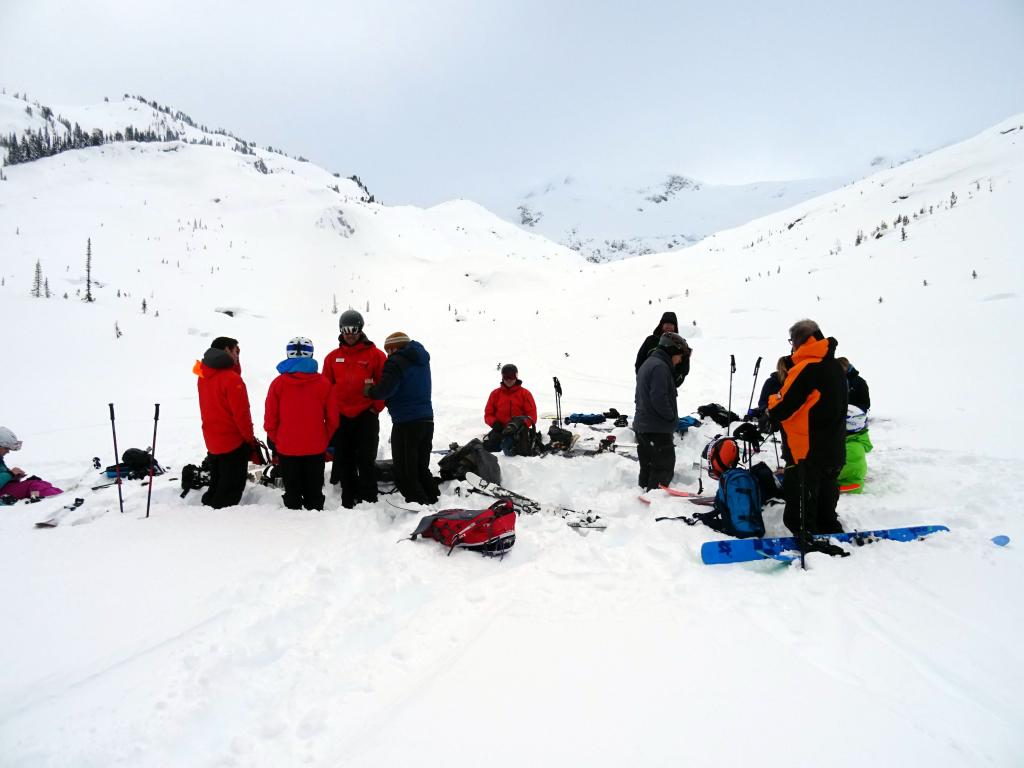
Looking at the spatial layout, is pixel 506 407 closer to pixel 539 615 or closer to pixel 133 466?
pixel 539 615

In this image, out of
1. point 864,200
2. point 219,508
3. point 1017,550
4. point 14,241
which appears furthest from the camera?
point 864,200

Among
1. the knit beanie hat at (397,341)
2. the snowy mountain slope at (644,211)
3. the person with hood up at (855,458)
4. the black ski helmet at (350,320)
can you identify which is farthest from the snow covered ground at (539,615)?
the snowy mountain slope at (644,211)

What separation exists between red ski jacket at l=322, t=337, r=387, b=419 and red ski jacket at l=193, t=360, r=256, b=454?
0.83m

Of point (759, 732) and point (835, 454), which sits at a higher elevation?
point (835, 454)

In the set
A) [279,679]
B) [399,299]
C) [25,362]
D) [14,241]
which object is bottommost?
[279,679]

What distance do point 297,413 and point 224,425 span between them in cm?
83

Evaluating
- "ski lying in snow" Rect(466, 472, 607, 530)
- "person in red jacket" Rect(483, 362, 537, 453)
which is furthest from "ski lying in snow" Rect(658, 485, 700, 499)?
"person in red jacket" Rect(483, 362, 537, 453)

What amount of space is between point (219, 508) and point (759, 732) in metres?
4.80

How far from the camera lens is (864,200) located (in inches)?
862

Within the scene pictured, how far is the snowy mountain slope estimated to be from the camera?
9688cm

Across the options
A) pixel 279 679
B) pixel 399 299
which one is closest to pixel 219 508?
pixel 279 679

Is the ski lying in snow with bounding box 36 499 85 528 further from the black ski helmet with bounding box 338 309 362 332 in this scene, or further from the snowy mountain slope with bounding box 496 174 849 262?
the snowy mountain slope with bounding box 496 174 849 262

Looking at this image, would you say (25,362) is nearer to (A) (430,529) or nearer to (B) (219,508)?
(B) (219,508)

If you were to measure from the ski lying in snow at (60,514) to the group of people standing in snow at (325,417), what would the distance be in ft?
3.84
